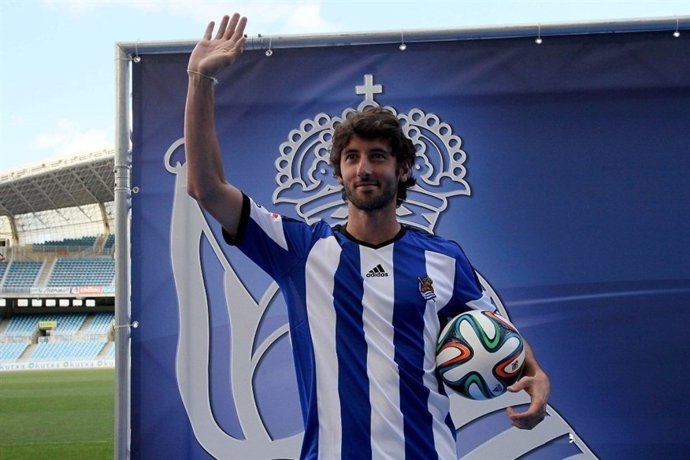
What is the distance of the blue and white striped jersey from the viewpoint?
1.86 metres

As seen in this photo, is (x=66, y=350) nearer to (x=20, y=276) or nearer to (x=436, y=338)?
(x=20, y=276)

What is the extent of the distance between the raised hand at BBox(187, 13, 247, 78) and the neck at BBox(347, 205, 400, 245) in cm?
56

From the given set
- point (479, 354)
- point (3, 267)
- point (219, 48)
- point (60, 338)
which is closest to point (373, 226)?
point (479, 354)

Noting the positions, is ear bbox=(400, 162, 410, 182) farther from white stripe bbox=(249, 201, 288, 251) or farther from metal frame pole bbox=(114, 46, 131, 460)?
metal frame pole bbox=(114, 46, 131, 460)

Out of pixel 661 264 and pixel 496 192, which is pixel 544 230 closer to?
pixel 496 192

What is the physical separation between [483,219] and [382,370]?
1535 mm

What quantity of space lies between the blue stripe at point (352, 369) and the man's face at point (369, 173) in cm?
22

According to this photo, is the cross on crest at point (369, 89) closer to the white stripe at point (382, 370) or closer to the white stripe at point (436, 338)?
the white stripe at point (436, 338)

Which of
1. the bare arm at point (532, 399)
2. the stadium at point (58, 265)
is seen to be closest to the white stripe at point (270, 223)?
the bare arm at point (532, 399)

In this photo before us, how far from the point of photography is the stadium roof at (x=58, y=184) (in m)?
28.5

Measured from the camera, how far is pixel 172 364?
3.24m

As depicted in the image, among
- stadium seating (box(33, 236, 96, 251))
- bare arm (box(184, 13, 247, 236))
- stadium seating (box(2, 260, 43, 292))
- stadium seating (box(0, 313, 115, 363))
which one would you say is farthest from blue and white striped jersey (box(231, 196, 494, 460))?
stadium seating (box(33, 236, 96, 251))

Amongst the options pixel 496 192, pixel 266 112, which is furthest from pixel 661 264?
pixel 266 112

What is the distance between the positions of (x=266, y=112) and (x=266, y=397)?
1.38 meters
